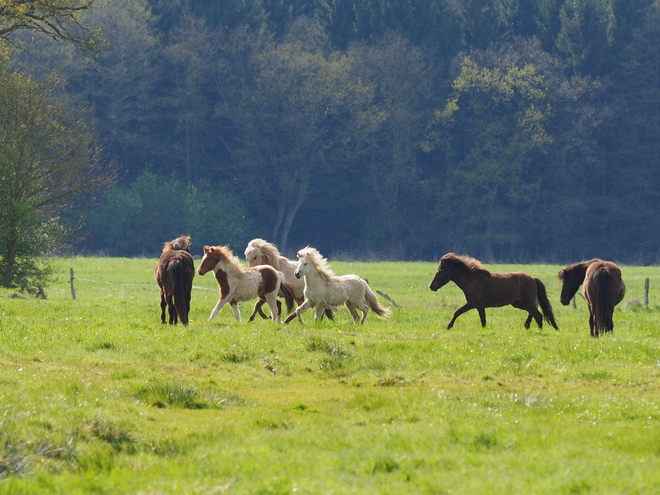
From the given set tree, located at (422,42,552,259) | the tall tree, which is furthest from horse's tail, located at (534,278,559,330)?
the tall tree

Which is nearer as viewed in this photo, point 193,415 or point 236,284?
point 193,415

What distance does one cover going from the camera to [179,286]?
1992 centimetres

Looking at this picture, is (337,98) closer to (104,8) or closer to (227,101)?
(227,101)

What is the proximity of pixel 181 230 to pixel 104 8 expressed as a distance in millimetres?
16936

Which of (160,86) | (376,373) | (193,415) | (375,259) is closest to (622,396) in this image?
(376,373)

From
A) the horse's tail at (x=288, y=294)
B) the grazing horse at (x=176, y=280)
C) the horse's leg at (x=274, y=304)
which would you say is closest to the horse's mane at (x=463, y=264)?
the horse's tail at (x=288, y=294)

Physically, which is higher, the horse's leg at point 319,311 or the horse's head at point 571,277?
the horse's head at point 571,277

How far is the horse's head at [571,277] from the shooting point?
2127 cm

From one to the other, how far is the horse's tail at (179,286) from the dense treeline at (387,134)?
180 feet

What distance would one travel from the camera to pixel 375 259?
76250mm

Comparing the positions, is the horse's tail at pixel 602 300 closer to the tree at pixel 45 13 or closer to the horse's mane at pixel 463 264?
the horse's mane at pixel 463 264

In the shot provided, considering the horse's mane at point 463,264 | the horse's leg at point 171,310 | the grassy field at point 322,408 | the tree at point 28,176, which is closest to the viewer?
the grassy field at point 322,408

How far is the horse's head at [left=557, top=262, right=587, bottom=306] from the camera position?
21.3 meters

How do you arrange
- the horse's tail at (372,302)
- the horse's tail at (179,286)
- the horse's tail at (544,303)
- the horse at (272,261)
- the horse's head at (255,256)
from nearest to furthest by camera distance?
1. the horse's tail at (179,286)
2. the horse's tail at (544,303)
3. the horse's tail at (372,302)
4. the horse at (272,261)
5. the horse's head at (255,256)
